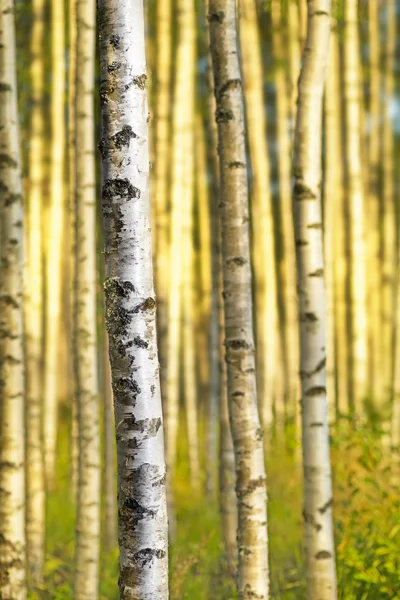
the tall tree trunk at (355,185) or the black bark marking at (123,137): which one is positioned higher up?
the tall tree trunk at (355,185)

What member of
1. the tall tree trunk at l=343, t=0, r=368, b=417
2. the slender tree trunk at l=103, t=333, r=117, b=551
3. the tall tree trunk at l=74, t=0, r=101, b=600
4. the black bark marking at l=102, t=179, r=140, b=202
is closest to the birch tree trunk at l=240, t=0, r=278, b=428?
the tall tree trunk at l=343, t=0, r=368, b=417

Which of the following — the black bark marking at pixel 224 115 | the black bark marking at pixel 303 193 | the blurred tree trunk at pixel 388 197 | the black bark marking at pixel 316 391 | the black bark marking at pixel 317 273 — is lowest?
the black bark marking at pixel 316 391

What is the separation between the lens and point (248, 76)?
23.4ft

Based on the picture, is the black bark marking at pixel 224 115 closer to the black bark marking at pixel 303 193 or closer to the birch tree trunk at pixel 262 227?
the black bark marking at pixel 303 193

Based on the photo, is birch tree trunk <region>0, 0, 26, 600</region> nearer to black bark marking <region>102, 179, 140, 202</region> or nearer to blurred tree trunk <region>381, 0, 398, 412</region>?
black bark marking <region>102, 179, 140, 202</region>

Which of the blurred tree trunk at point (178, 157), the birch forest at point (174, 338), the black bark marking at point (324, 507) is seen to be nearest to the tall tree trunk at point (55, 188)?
the birch forest at point (174, 338)

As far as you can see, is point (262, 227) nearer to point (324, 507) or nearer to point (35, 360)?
point (35, 360)

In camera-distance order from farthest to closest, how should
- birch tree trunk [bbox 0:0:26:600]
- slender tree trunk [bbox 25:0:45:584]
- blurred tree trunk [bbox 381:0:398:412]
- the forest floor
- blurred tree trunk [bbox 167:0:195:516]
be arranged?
blurred tree trunk [bbox 381:0:398:412]
blurred tree trunk [bbox 167:0:195:516]
slender tree trunk [bbox 25:0:45:584]
the forest floor
birch tree trunk [bbox 0:0:26:600]

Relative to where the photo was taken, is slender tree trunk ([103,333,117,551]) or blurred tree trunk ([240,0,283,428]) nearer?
slender tree trunk ([103,333,117,551])

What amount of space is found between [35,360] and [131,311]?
411 cm

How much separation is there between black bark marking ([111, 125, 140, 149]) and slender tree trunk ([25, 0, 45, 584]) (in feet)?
10.1

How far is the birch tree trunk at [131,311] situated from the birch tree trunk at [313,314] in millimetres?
1378

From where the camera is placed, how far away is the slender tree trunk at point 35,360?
211 inches

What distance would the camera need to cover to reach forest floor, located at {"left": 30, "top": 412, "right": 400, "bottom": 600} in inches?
174
